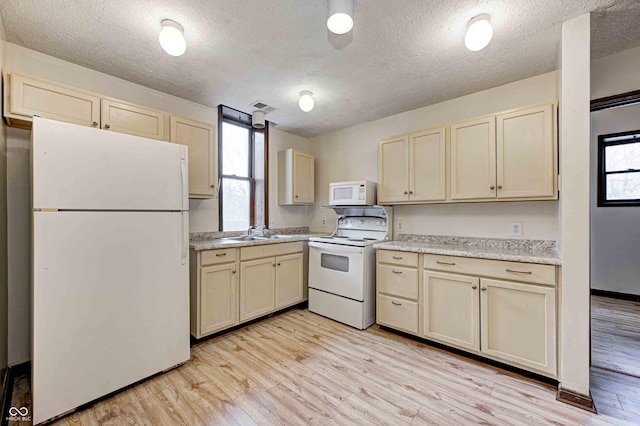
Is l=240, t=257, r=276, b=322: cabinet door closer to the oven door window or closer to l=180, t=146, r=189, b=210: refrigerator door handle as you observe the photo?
the oven door window

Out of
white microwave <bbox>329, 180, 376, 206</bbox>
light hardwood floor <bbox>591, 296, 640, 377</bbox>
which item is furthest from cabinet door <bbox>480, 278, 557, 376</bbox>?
white microwave <bbox>329, 180, 376, 206</bbox>

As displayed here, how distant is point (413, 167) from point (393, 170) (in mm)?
227

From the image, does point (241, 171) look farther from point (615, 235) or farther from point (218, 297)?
point (615, 235)

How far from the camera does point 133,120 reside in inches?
87.7

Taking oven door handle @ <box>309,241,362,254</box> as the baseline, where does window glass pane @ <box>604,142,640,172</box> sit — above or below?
above

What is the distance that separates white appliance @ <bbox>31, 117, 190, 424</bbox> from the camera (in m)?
1.53

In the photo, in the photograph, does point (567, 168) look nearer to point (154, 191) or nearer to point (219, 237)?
point (154, 191)

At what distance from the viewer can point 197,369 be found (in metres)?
2.08

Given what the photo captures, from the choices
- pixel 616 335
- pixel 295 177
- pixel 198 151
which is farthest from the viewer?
pixel 295 177

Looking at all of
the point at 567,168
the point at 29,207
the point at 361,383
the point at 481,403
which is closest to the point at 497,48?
the point at 567,168

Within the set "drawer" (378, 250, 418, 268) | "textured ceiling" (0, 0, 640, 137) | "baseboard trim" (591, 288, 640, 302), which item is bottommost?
"baseboard trim" (591, 288, 640, 302)

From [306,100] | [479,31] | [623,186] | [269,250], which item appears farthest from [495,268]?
[623,186]

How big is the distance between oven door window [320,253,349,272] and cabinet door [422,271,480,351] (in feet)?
2.76

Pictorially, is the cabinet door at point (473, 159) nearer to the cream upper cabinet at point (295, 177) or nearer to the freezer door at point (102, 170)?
the cream upper cabinet at point (295, 177)
